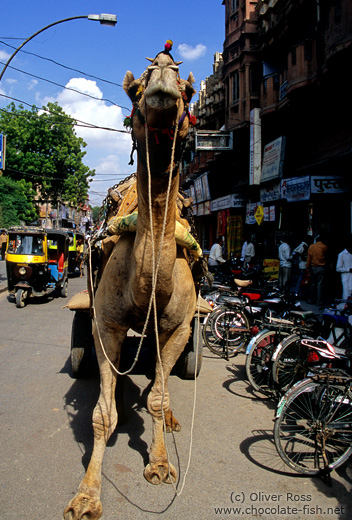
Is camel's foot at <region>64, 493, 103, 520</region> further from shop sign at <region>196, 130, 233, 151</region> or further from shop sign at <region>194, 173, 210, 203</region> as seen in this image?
shop sign at <region>194, 173, 210, 203</region>

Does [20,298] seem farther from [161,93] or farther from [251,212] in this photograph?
[161,93]

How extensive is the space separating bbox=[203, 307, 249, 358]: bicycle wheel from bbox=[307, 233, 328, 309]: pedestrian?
457 cm

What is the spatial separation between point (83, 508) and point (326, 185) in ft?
36.3

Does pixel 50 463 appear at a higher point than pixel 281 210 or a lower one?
lower

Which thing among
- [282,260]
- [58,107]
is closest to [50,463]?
[282,260]

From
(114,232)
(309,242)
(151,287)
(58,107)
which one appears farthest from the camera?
(58,107)

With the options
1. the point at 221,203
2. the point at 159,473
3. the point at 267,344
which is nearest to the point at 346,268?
the point at 267,344

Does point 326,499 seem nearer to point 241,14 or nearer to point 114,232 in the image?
point 114,232

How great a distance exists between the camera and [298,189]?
1251 centimetres

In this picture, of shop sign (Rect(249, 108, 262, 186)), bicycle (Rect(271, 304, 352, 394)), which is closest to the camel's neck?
bicycle (Rect(271, 304, 352, 394))

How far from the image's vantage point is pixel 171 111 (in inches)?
89.3

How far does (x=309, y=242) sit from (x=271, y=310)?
7.26 m

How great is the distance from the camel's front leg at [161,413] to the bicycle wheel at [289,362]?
1.98 m

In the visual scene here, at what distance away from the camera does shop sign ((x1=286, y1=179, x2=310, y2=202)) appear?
12.0 metres
